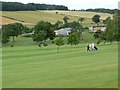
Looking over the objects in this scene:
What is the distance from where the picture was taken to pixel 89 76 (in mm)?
18641

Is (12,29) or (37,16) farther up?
(37,16)

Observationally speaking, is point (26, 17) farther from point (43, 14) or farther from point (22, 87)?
point (22, 87)

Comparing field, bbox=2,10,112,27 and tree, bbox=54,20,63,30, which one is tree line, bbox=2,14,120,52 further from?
field, bbox=2,10,112,27

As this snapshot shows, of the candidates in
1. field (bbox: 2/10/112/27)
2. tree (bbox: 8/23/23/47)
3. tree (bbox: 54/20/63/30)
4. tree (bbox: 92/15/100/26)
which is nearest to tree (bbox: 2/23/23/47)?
tree (bbox: 8/23/23/47)

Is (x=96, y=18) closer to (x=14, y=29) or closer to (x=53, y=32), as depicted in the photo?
(x=53, y=32)

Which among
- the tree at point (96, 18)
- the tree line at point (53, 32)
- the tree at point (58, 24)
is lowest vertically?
the tree line at point (53, 32)

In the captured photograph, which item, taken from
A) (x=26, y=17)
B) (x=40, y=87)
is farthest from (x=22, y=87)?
(x=26, y=17)

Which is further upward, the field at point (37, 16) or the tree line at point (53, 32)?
the field at point (37, 16)

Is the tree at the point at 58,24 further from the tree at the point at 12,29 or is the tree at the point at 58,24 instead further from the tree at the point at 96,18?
the tree at the point at 12,29

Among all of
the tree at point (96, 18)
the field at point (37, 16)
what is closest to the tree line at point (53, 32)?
the tree at point (96, 18)

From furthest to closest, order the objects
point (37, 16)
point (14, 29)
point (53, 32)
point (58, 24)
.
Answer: point (37, 16)
point (58, 24)
point (14, 29)
point (53, 32)

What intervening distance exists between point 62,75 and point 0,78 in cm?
347

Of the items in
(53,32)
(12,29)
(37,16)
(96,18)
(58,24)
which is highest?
(37,16)

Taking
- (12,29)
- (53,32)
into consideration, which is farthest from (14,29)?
(53,32)
